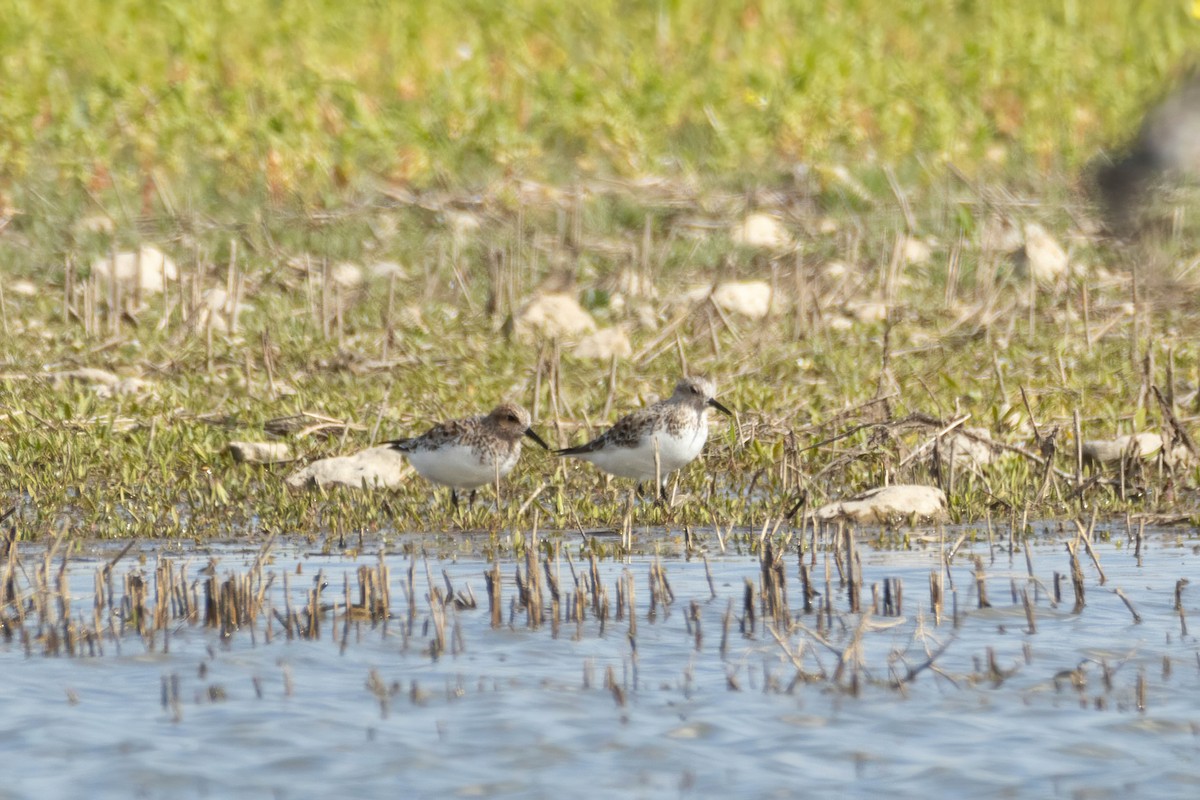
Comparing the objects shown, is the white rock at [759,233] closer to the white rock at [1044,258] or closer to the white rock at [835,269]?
the white rock at [835,269]

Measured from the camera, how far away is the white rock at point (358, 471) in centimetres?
1008

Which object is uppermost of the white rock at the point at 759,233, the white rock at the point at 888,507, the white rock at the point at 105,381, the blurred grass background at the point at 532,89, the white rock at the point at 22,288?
the blurred grass background at the point at 532,89

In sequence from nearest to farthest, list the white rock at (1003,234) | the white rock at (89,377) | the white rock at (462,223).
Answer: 1. the white rock at (89,377)
2. the white rock at (1003,234)
3. the white rock at (462,223)

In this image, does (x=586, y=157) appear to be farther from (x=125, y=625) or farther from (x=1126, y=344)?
(x=125, y=625)

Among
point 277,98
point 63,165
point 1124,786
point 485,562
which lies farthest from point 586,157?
point 1124,786

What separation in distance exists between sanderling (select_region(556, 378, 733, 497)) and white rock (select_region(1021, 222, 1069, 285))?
245 inches

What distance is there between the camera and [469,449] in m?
9.61

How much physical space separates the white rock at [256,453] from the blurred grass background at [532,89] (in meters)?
7.44

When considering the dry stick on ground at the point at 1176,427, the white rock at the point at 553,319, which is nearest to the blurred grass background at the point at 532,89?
the white rock at the point at 553,319

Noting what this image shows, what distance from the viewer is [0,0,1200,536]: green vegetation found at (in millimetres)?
10406

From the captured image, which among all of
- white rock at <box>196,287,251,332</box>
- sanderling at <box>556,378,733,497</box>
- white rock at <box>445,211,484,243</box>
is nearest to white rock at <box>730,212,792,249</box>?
white rock at <box>445,211,484,243</box>

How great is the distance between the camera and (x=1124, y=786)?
5.65 meters

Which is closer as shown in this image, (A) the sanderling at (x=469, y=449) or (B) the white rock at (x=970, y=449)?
(A) the sanderling at (x=469, y=449)

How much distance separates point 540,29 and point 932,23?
5.03m
